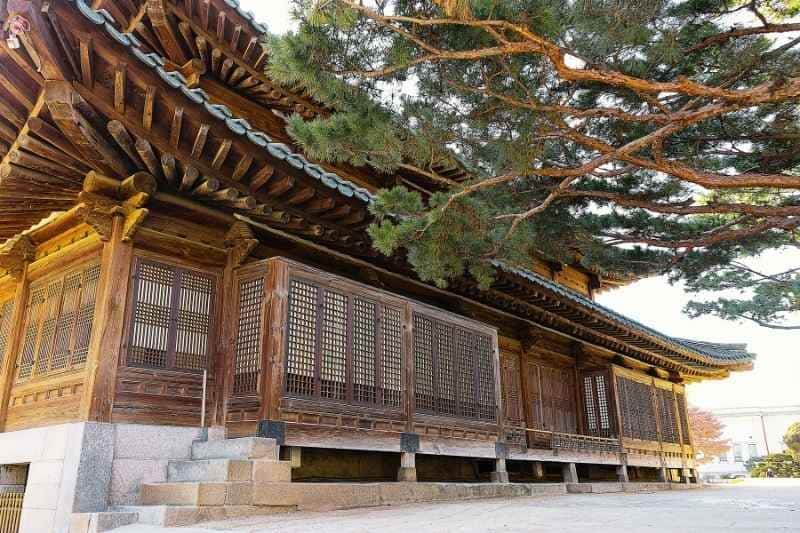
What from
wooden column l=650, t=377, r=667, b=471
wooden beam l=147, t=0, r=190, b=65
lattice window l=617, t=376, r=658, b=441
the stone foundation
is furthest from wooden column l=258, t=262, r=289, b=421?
wooden column l=650, t=377, r=667, b=471

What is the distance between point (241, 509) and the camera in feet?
19.9

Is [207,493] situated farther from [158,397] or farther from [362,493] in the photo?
[362,493]

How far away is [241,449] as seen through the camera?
6.71 metres

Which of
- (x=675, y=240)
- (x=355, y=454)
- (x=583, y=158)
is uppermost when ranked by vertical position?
(x=583, y=158)

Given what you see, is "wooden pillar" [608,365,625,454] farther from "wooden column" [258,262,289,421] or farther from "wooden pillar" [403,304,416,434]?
"wooden column" [258,262,289,421]

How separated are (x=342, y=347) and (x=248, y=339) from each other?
50.8 inches

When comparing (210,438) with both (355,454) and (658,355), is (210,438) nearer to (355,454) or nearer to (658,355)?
(355,454)

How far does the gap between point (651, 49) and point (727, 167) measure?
103 inches

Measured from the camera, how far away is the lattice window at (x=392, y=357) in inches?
351

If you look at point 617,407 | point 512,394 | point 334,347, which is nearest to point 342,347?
point 334,347

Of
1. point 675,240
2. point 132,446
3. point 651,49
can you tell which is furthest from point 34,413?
point 675,240

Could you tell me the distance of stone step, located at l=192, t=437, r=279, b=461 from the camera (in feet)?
21.9

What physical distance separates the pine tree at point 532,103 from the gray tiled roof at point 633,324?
2157 millimetres

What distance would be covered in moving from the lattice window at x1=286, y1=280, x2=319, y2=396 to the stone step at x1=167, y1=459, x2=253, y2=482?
52.2 inches
